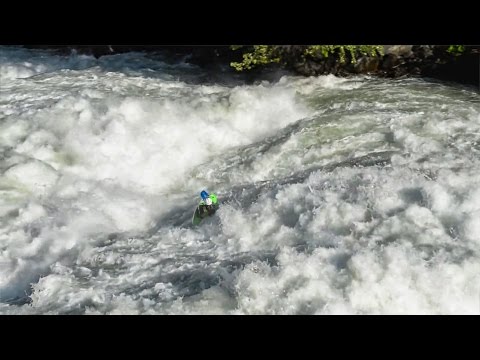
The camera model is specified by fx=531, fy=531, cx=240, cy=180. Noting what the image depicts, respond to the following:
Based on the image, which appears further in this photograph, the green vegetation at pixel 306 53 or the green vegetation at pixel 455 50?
the green vegetation at pixel 306 53

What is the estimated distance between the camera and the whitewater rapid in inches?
225

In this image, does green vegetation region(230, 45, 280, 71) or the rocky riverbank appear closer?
the rocky riverbank

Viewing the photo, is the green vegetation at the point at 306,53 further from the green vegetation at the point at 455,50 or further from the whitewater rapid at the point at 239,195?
the green vegetation at the point at 455,50

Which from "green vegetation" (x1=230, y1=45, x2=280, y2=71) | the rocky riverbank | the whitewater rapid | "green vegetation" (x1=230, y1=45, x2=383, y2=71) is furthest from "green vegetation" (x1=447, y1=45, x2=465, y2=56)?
"green vegetation" (x1=230, y1=45, x2=280, y2=71)

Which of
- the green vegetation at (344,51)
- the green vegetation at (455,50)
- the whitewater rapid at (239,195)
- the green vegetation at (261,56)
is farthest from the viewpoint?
the green vegetation at (261,56)

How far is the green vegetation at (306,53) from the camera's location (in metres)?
11.2

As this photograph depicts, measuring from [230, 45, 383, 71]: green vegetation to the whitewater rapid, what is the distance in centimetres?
48

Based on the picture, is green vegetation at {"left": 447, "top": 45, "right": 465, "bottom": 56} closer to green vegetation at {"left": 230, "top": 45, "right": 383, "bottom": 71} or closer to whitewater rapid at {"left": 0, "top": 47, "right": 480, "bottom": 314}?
whitewater rapid at {"left": 0, "top": 47, "right": 480, "bottom": 314}

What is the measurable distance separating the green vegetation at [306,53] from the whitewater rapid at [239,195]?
1.58ft

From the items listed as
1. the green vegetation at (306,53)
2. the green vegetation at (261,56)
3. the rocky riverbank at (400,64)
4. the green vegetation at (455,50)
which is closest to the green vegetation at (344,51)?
the green vegetation at (306,53)

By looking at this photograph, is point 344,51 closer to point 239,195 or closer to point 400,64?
point 400,64

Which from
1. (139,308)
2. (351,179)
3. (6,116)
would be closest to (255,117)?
(351,179)

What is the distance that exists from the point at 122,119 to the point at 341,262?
5910 millimetres

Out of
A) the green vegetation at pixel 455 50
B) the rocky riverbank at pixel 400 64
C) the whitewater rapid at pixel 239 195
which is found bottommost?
the whitewater rapid at pixel 239 195
